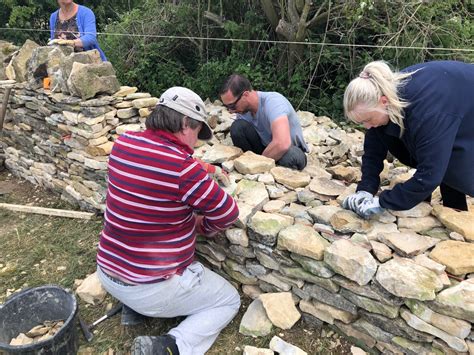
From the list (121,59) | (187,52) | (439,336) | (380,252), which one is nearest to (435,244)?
(380,252)

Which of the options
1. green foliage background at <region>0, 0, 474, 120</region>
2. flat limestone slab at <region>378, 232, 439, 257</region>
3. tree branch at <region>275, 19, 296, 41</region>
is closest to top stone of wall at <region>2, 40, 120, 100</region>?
green foliage background at <region>0, 0, 474, 120</region>

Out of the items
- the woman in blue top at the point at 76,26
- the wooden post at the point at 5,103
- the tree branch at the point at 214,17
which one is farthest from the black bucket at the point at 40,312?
the tree branch at the point at 214,17

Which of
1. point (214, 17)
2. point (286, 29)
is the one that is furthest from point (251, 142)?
point (214, 17)

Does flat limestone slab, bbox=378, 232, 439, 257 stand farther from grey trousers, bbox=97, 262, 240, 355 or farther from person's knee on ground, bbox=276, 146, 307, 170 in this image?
person's knee on ground, bbox=276, 146, 307, 170

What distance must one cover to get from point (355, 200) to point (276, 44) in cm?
404

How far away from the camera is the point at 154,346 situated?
85.8 inches

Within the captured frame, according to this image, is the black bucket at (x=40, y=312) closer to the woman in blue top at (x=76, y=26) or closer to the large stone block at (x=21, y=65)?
the woman in blue top at (x=76, y=26)

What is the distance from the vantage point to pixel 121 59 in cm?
725

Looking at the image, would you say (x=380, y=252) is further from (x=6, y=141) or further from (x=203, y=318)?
(x=6, y=141)

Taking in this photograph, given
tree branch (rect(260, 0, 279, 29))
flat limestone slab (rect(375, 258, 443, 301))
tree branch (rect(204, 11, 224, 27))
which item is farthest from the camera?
tree branch (rect(204, 11, 224, 27))

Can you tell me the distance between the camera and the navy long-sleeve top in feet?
6.64

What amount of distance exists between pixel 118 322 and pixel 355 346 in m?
1.60

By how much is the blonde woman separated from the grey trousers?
120cm

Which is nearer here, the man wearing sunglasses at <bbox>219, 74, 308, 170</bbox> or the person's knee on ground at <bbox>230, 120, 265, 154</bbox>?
the man wearing sunglasses at <bbox>219, 74, 308, 170</bbox>
